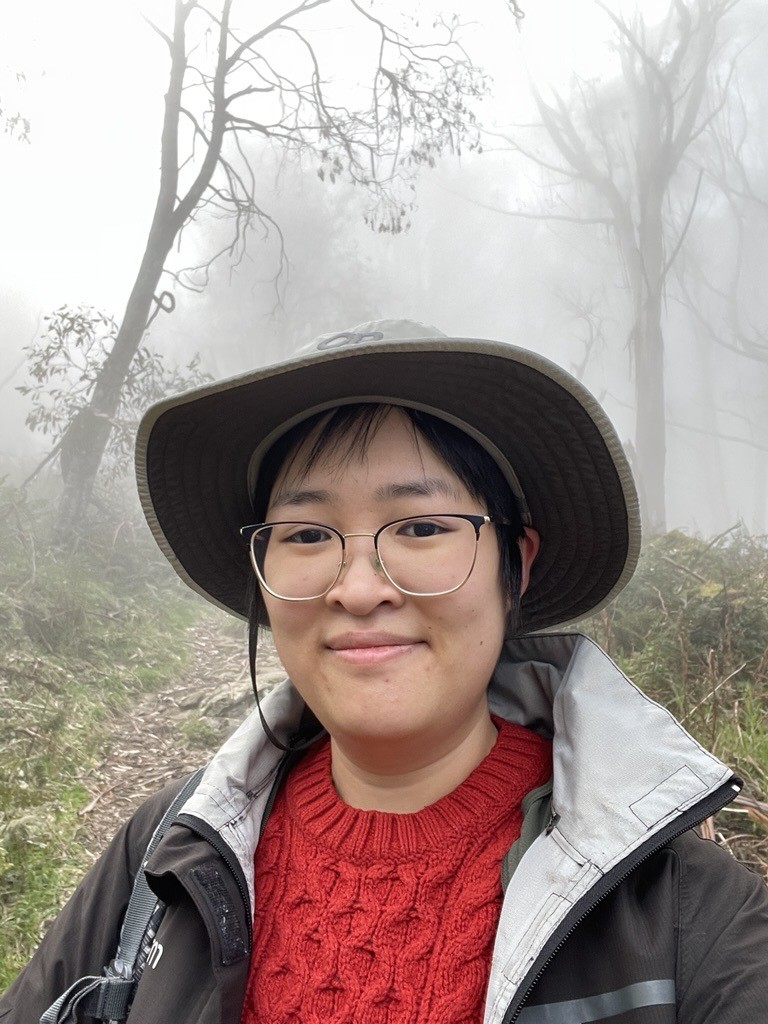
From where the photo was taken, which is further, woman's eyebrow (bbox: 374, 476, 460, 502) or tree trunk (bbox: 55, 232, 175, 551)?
tree trunk (bbox: 55, 232, 175, 551)

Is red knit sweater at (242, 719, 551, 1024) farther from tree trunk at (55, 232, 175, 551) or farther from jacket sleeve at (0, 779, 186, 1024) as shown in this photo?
tree trunk at (55, 232, 175, 551)

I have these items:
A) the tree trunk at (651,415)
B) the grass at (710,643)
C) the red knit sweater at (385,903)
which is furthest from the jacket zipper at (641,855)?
the tree trunk at (651,415)

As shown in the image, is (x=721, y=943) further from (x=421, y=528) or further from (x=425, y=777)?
(x=421, y=528)

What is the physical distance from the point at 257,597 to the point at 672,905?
2.34 feet

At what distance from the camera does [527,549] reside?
107 centimetres

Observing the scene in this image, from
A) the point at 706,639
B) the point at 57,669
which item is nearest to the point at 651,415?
the point at 706,639

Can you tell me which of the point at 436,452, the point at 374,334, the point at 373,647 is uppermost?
the point at 374,334

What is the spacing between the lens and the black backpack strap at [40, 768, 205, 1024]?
878 mm

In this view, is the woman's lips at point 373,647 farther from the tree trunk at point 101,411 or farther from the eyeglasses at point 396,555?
the tree trunk at point 101,411

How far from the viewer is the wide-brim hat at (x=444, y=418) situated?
879mm

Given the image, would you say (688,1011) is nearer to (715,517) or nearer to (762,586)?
(762,586)

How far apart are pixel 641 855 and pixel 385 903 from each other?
1.07 feet

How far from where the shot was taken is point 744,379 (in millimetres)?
3680

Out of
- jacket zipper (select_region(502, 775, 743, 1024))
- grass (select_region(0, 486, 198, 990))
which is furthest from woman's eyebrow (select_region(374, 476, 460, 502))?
grass (select_region(0, 486, 198, 990))
